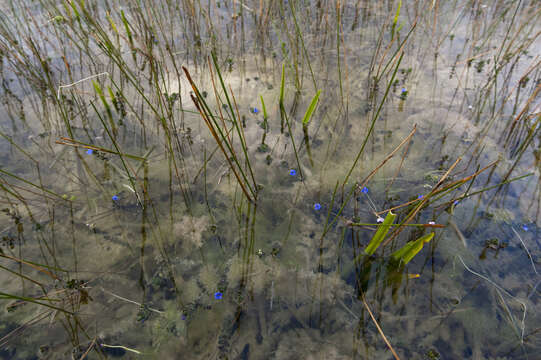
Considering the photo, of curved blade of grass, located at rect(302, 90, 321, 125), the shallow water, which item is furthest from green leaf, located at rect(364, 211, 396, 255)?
curved blade of grass, located at rect(302, 90, 321, 125)

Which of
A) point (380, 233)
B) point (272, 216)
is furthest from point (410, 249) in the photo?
point (272, 216)

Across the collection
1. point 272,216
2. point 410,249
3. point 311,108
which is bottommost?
point 272,216

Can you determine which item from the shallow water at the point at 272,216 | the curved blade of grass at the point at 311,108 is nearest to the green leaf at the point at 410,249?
the shallow water at the point at 272,216

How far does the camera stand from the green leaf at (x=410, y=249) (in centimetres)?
163

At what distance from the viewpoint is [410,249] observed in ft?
5.72

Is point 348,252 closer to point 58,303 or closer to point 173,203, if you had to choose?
point 173,203

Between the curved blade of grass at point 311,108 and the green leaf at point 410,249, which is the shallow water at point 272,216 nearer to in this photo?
the green leaf at point 410,249

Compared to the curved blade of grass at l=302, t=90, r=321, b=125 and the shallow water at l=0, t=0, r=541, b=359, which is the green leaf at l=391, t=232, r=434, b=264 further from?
the curved blade of grass at l=302, t=90, r=321, b=125

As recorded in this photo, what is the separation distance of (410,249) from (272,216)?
37.5 inches

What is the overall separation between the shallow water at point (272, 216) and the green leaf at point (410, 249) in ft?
0.38

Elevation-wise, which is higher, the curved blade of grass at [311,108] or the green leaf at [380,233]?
the curved blade of grass at [311,108]

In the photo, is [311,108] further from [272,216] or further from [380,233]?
[380,233]

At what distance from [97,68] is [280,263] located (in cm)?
310

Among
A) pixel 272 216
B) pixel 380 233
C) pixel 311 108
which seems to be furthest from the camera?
pixel 311 108
